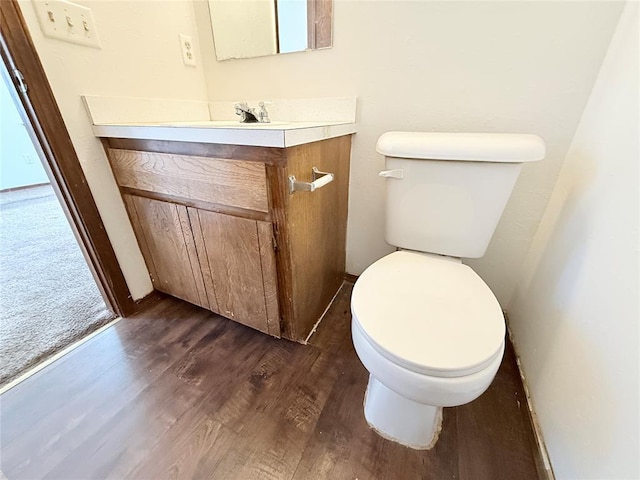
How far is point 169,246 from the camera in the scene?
112cm

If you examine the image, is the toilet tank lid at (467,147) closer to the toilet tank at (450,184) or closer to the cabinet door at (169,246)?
the toilet tank at (450,184)

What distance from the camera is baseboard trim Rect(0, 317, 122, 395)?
0.94 meters

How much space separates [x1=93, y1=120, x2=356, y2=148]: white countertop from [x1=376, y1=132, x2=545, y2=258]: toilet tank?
23 cm

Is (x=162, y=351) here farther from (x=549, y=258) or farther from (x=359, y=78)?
(x=549, y=258)

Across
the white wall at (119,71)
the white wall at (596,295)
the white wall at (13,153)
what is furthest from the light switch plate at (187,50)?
the white wall at (13,153)

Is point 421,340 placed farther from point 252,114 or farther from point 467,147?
point 252,114

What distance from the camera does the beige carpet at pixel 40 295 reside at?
1.08 m

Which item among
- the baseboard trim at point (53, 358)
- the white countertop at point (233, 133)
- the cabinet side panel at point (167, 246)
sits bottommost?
the baseboard trim at point (53, 358)

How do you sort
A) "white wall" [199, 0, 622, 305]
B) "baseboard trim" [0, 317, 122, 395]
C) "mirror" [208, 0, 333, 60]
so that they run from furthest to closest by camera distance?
"mirror" [208, 0, 333, 60], "baseboard trim" [0, 317, 122, 395], "white wall" [199, 0, 622, 305]

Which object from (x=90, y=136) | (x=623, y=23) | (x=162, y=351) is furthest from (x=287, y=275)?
(x=623, y=23)

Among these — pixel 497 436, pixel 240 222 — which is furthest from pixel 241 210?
pixel 497 436

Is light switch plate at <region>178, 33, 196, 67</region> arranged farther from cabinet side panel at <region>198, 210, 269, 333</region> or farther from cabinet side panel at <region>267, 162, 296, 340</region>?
cabinet side panel at <region>267, 162, 296, 340</region>

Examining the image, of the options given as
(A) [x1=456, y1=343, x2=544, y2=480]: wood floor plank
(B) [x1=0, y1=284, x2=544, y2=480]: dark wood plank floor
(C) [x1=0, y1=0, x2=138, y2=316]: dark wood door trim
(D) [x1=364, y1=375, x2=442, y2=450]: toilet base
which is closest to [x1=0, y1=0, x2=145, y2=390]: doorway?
(C) [x1=0, y1=0, x2=138, y2=316]: dark wood door trim

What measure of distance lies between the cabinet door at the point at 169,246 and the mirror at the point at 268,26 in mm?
779
